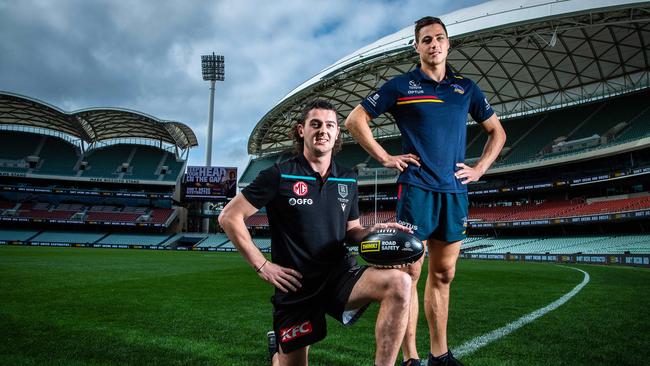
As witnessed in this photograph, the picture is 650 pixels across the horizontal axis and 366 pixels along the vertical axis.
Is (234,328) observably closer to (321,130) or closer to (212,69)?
(321,130)

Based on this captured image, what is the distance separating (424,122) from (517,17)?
23450 mm

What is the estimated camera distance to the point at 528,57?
31047 mm

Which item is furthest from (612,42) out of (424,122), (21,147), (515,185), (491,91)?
(21,147)

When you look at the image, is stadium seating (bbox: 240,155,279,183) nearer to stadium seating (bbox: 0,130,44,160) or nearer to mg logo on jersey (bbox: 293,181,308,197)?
stadium seating (bbox: 0,130,44,160)

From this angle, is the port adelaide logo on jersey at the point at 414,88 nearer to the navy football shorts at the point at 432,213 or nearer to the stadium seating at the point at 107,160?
the navy football shorts at the point at 432,213

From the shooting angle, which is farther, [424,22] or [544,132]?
[544,132]

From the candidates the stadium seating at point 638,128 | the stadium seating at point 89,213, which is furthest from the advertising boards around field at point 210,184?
the stadium seating at point 638,128

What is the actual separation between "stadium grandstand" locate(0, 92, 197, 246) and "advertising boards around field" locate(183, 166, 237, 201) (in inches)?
358

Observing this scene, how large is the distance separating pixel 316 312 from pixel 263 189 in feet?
2.84

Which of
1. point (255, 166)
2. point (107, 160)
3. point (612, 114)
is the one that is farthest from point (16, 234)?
point (612, 114)

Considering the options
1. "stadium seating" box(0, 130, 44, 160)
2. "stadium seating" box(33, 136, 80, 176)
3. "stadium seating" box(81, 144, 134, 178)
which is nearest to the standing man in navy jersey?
"stadium seating" box(81, 144, 134, 178)

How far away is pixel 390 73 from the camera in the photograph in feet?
105

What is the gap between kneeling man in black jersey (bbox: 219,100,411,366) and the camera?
2646mm

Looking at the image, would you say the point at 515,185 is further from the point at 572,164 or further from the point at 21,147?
the point at 21,147
